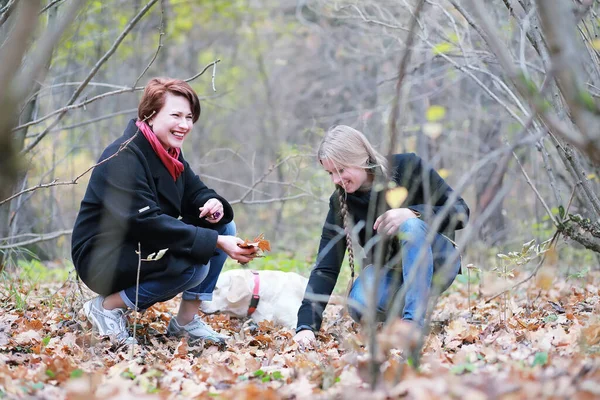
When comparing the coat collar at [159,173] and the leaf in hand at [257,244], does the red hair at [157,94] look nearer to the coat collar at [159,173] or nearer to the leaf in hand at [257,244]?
the coat collar at [159,173]

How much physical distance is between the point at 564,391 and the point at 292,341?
1.74 metres

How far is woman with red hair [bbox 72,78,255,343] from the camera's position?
3.15 meters

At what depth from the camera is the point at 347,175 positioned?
3.26 metres

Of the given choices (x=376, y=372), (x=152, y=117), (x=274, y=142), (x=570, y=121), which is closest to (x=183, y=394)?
(x=376, y=372)

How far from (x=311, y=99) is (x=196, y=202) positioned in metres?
8.71

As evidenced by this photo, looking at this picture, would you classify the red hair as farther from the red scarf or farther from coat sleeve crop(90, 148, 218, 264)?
coat sleeve crop(90, 148, 218, 264)

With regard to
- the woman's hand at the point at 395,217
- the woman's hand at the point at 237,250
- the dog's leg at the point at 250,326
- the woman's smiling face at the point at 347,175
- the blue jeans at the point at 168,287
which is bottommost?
the dog's leg at the point at 250,326

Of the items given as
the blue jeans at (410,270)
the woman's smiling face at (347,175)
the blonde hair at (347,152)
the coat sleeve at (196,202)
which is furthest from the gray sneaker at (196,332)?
the woman's smiling face at (347,175)

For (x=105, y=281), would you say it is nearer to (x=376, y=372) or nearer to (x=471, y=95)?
(x=376, y=372)

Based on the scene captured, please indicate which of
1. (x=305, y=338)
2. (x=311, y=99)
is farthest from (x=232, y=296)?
(x=311, y=99)

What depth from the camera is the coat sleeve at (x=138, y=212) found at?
3.12m

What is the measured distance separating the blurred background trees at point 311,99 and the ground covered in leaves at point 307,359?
1.64 feet

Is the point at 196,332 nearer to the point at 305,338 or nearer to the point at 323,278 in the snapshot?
the point at 305,338

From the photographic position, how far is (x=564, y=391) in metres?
1.66
